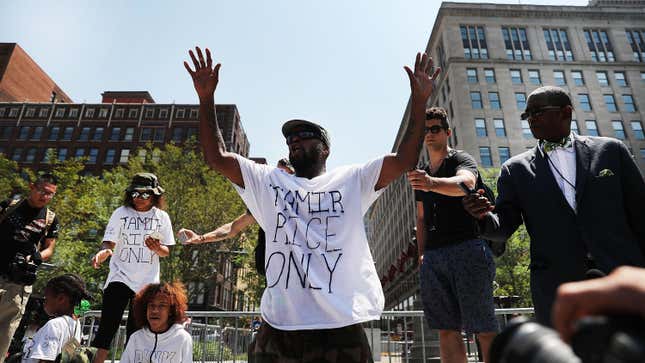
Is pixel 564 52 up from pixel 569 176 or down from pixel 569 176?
up

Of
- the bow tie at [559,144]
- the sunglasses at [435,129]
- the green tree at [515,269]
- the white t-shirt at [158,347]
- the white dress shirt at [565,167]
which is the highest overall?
the green tree at [515,269]

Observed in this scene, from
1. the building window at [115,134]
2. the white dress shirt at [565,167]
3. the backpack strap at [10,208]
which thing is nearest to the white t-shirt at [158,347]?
the backpack strap at [10,208]

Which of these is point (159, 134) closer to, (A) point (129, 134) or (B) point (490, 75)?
(A) point (129, 134)

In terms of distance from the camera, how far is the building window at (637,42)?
4831cm

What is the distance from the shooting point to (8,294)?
4.50 m

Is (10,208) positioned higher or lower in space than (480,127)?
lower

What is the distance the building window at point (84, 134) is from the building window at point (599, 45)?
2777 inches

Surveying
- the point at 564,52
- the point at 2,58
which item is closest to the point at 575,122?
the point at 564,52

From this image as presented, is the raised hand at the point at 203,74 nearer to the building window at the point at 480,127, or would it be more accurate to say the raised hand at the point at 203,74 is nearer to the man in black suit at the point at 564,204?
the man in black suit at the point at 564,204

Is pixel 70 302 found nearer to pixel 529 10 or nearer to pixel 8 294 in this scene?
pixel 8 294

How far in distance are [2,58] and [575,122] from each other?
257 ft

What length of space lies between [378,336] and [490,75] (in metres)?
46.8

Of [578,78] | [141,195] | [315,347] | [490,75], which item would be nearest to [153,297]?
[141,195]

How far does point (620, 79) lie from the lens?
4669cm
